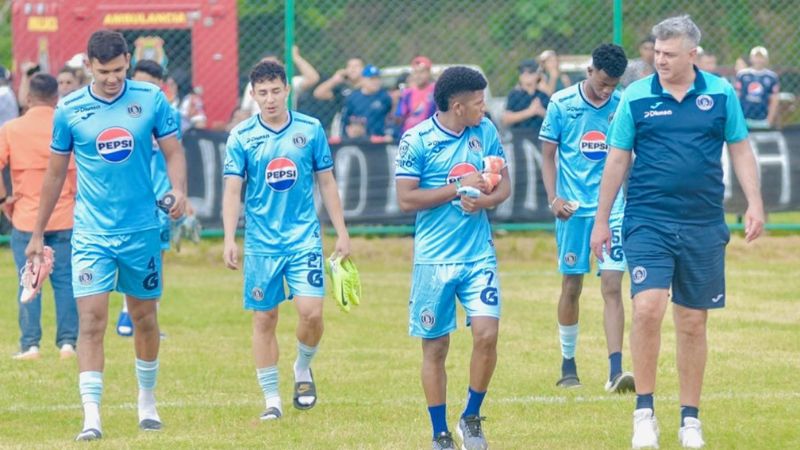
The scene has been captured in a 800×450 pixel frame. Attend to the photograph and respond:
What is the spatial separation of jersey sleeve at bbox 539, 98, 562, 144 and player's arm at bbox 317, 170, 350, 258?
160 cm

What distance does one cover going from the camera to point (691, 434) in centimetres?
805

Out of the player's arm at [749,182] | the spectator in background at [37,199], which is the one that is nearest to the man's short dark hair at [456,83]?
the player's arm at [749,182]

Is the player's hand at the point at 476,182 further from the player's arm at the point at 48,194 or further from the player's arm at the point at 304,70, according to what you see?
the player's arm at the point at 304,70

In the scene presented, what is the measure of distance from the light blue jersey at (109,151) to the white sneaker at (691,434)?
305cm

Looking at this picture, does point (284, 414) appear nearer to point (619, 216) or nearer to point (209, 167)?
point (619, 216)

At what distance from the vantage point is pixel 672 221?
26.2 ft

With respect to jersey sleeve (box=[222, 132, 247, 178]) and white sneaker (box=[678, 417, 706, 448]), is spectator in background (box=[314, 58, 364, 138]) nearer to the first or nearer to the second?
jersey sleeve (box=[222, 132, 247, 178])

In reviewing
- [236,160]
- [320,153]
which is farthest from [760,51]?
[236,160]

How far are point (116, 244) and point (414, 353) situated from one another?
3.68m

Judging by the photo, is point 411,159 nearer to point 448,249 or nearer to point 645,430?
point 448,249

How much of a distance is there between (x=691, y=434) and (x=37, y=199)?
5836 millimetres

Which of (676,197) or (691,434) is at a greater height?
(676,197)

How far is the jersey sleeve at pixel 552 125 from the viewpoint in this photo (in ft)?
33.6

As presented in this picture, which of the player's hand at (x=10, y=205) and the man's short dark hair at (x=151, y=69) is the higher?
the man's short dark hair at (x=151, y=69)
